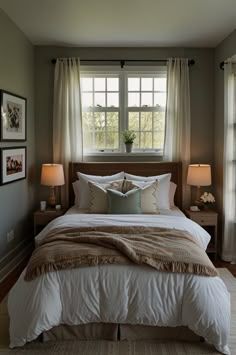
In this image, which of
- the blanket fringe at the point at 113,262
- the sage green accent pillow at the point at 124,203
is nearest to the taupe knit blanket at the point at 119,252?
the blanket fringe at the point at 113,262

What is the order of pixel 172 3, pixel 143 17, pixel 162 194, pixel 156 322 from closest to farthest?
1. pixel 156 322
2. pixel 172 3
3. pixel 143 17
4. pixel 162 194

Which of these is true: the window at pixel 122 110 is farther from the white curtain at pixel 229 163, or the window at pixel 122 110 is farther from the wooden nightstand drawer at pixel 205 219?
the wooden nightstand drawer at pixel 205 219

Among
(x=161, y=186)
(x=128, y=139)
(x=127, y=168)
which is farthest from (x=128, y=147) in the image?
(x=161, y=186)

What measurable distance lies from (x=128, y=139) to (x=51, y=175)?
3.93 feet

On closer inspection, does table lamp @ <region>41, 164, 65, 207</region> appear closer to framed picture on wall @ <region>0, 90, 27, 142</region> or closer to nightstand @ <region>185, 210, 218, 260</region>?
framed picture on wall @ <region>0, 90, 27, 142</region>

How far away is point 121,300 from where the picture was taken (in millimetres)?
2584

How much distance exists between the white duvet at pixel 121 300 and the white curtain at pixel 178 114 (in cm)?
258

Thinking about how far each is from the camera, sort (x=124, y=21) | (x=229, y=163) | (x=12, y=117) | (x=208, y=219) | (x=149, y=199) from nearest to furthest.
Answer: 1. (x=124, y=21)
2. (x=12, y=117)
3. (x=149, y=199)
4. (x=229, y=163)
5. (x=208, y=219)

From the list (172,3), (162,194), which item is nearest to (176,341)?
(162,194)

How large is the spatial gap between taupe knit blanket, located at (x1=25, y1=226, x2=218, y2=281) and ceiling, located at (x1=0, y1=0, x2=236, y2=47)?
7.38 ft

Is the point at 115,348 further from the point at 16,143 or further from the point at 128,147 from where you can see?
the point at 128,147

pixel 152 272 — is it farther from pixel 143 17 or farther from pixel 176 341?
pixel 143 17

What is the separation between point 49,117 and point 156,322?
3.38 meters

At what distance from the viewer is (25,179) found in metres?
4.69
